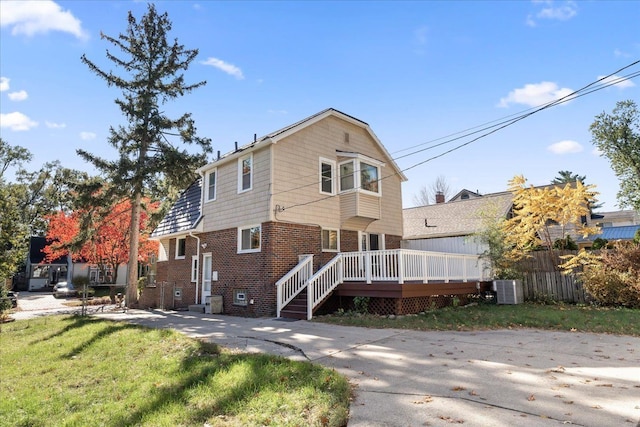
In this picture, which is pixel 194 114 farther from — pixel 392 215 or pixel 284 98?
pixel 392 215

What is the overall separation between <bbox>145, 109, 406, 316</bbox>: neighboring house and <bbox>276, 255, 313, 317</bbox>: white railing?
0.32 metres

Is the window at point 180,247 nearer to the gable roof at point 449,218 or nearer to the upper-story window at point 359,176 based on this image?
the upper-story window at point 359,176

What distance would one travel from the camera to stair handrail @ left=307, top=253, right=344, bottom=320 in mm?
11808

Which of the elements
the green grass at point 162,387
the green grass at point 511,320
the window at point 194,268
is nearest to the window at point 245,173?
the window at point 194,268

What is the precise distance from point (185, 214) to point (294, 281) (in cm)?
801

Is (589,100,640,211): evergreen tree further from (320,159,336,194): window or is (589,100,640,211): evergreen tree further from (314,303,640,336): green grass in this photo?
(320,159,336,194): window

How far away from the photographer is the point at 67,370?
788 centimetres

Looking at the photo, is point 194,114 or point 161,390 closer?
point 161,390

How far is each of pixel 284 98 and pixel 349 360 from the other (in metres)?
11.6

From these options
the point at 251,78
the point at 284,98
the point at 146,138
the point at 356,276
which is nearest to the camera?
the point at 356,276

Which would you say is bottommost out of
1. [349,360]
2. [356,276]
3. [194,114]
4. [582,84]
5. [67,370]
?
[67,370]

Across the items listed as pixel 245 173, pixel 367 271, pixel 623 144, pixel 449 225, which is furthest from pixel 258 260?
pixel 623 144

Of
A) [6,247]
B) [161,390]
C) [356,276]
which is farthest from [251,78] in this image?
[6,247]

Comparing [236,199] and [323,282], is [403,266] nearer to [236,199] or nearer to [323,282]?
[323,282]
